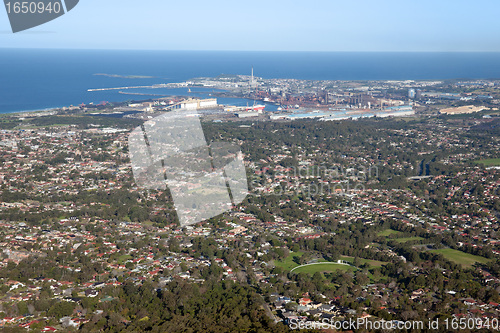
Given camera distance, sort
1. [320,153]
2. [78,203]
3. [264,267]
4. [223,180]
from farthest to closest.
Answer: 1. [320,153]
2. [223,180]
3. [78,203]
4. [264,267]

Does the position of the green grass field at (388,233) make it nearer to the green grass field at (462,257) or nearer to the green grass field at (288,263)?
the green grass field at (462,257)

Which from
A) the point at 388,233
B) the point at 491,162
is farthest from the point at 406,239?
the point at 491,162

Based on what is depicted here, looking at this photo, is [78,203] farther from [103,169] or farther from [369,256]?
[369,256]

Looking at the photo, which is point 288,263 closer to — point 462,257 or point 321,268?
point 321,268

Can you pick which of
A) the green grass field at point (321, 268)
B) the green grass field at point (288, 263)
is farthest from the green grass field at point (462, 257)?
the green grass field at point (288, 263)

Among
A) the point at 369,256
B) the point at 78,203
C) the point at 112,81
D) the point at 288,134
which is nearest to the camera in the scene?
Answer: the point at 369,256

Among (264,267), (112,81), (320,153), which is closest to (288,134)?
(320,153)
